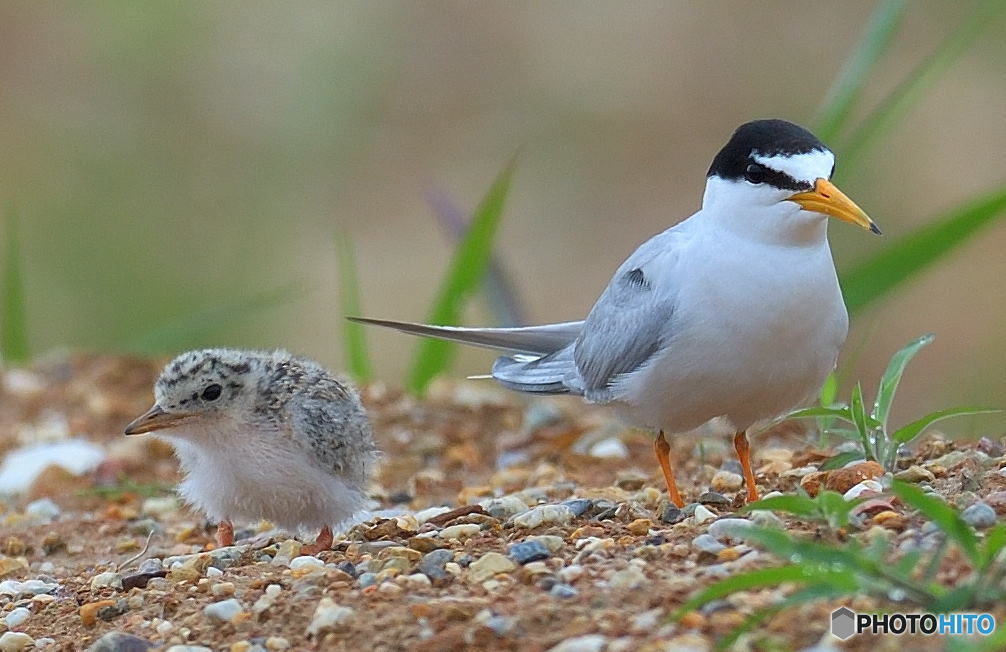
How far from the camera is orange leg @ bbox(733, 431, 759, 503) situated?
4234 mm

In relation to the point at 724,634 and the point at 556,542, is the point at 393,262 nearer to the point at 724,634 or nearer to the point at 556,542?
the point at 556,542

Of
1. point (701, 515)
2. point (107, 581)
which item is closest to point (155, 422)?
point (107, 581)

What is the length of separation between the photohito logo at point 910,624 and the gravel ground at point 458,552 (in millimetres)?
35

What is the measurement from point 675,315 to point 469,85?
10.1m

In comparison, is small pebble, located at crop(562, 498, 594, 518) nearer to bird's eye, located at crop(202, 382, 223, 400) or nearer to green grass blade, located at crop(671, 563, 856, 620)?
bird's eye, located at crop(202, 382, 223, 400)

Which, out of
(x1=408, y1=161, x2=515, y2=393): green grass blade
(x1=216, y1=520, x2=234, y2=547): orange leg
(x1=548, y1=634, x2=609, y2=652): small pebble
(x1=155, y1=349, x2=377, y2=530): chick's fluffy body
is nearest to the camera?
(x1=548, y1=634, x2=609, y2=652): small pebble

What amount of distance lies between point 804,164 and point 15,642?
2377mm

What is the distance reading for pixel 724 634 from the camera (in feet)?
9.28

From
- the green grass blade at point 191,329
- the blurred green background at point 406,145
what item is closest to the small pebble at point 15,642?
the green grass blade at point 191,329

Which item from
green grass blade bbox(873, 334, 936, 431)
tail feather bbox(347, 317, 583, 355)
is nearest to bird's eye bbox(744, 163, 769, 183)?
green grass blade bbox(873, 334, 936, 431)

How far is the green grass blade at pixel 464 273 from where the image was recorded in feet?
21.5

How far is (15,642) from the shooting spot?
11.9 ft

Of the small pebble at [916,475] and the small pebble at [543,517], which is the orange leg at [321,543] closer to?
the small pebble at [543,517]

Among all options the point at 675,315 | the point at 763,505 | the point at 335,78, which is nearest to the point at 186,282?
the point at 335,78
